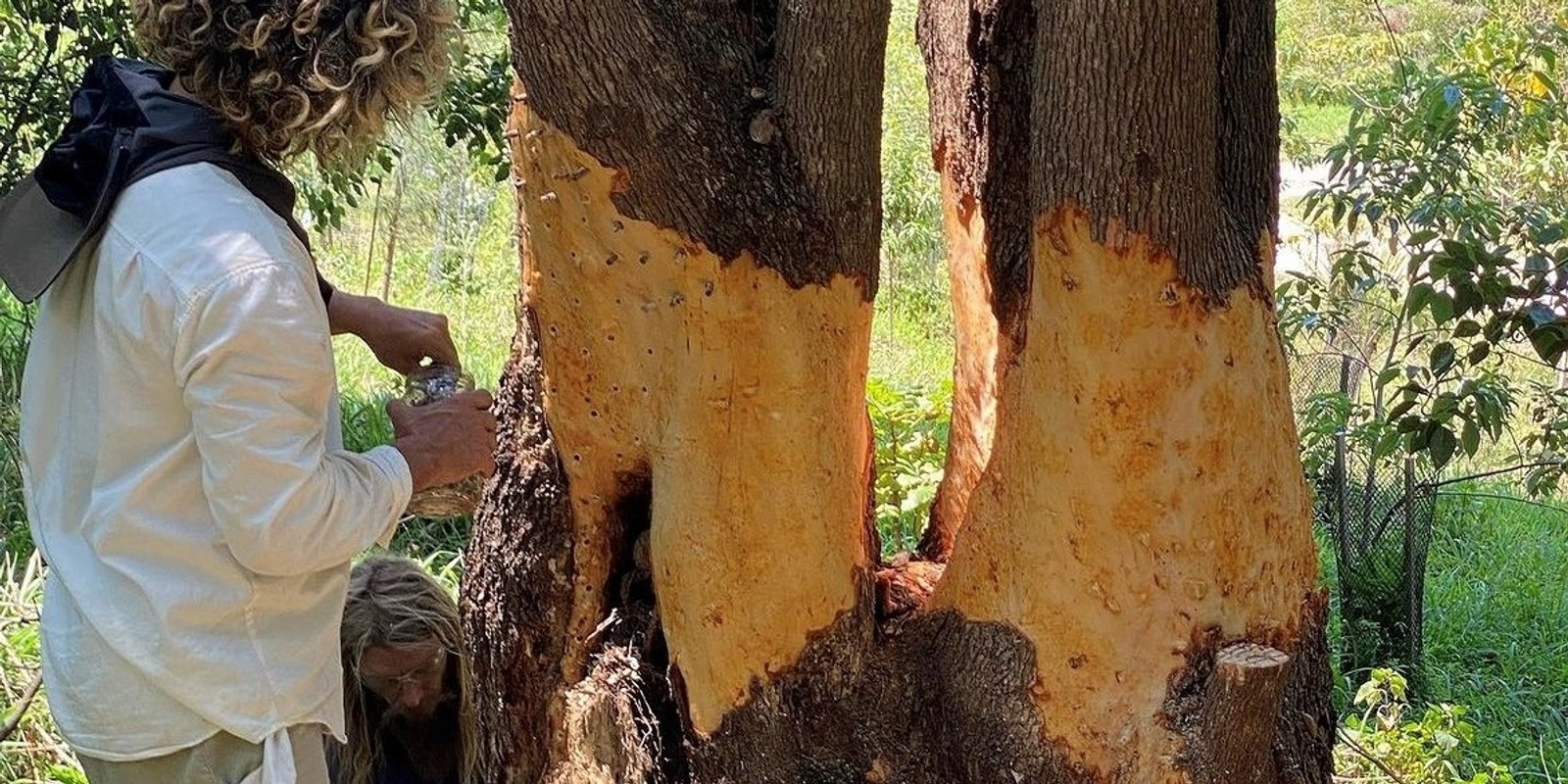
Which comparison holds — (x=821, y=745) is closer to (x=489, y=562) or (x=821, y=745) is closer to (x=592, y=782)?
(x=592, y=782)

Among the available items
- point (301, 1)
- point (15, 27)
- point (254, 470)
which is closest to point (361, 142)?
point (301, 1)

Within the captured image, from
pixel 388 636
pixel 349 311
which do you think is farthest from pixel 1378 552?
pixel 349 311

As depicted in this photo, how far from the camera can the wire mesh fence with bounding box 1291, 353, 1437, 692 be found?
5238mm

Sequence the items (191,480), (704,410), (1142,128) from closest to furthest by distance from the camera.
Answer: (191,480)
(1142,128)
(704,410)

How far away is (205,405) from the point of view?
1.83m

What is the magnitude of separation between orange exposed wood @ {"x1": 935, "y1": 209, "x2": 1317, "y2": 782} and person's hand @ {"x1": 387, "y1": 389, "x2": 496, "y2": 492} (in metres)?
0.76

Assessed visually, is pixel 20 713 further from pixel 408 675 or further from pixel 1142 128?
pixel 1142 128

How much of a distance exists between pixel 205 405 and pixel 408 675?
39.3 inches

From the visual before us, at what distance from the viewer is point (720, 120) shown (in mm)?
2191

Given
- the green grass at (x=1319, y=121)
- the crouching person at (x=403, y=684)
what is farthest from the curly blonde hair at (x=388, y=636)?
the green grass at (x=1319, y=121)

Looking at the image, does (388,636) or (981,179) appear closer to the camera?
(981,179)

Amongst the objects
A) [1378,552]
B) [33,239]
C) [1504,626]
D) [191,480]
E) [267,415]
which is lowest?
[1504,626]

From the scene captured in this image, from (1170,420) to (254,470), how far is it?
1.21 metres

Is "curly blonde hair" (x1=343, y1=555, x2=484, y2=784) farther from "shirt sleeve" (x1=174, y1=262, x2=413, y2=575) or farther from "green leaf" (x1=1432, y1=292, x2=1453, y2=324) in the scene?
"green leaf" (x1=1432, y1=292, x2=1453, y2=324)
